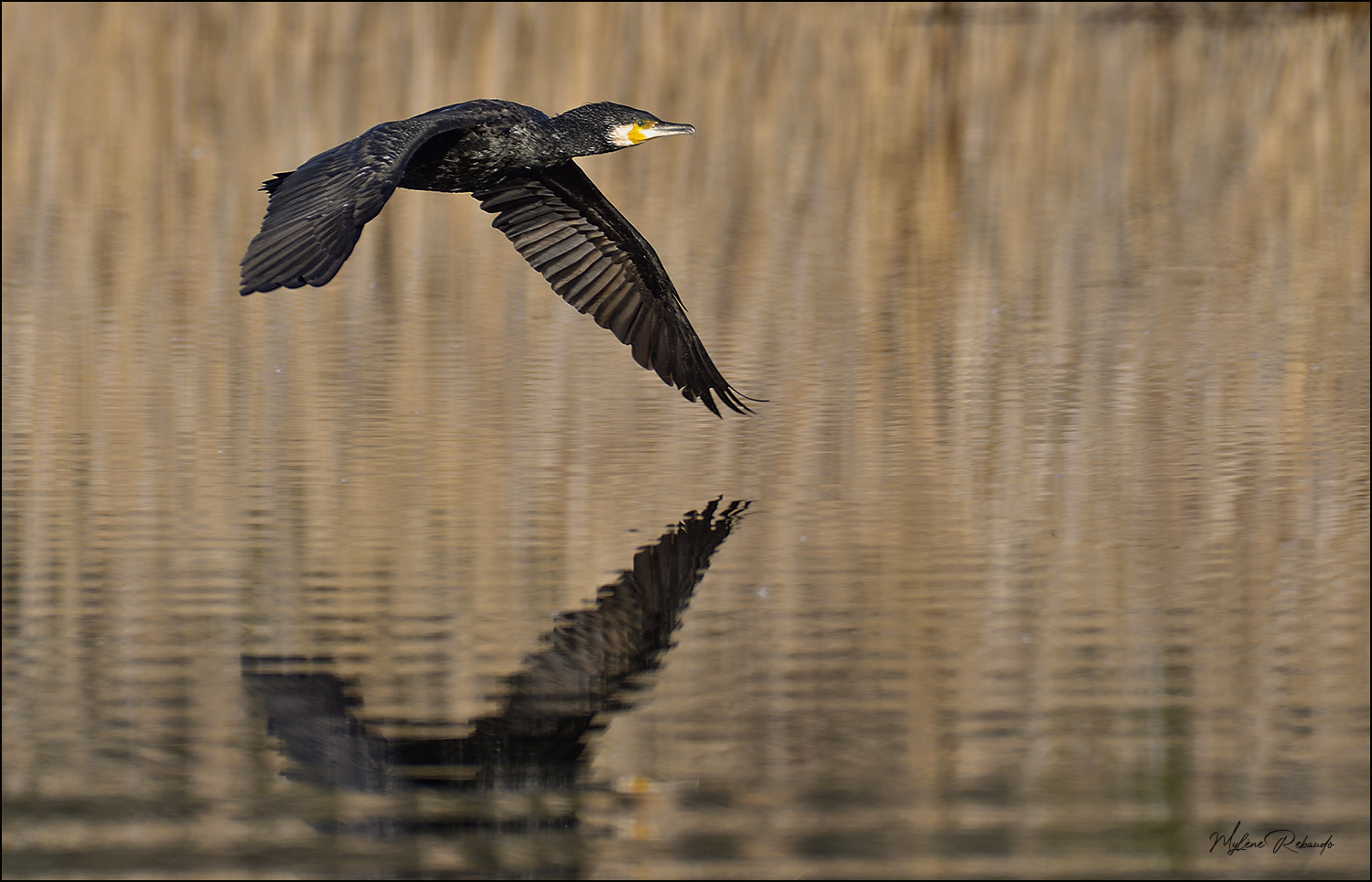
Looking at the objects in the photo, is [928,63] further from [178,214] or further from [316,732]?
[316,732]

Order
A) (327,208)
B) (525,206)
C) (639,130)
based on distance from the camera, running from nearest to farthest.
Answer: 1. (327,208)
2. (639,130)
3. (525,206)

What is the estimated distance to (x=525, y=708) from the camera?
5258mm

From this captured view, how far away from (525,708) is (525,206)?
3578 mm

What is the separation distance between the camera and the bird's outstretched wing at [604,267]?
8164mm

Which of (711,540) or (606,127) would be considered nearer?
(711,540)

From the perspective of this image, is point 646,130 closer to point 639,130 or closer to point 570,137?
point 639,130

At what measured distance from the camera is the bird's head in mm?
7719

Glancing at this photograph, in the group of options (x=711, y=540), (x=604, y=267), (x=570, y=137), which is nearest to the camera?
(x=711, y=540)

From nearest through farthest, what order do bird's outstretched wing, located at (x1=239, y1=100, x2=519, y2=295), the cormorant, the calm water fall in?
the calm water
bird's outstretched wing, located at (x1=239, y1=100, x2=519, y2=295)
the cormorant

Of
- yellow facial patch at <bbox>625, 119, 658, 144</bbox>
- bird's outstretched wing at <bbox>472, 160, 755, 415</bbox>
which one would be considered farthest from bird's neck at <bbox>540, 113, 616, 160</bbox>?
bird's outstretched wing at <bbox>472, 160, 755, 415</bbox>

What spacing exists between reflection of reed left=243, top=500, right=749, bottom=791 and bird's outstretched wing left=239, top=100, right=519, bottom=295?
47.1 inches
